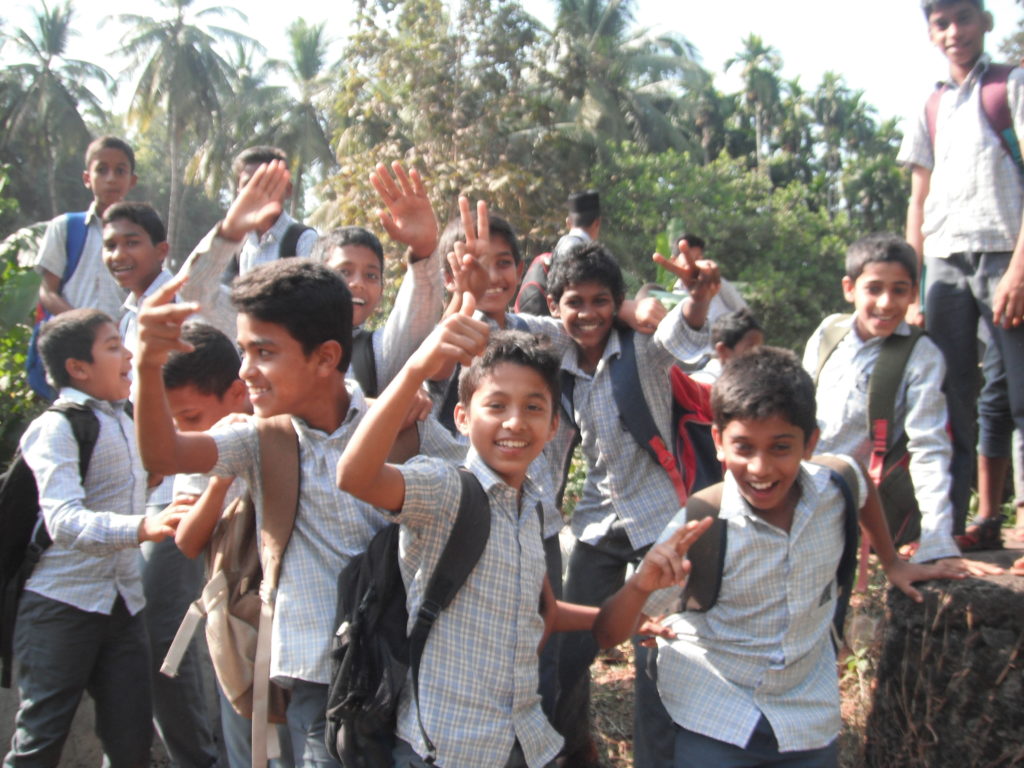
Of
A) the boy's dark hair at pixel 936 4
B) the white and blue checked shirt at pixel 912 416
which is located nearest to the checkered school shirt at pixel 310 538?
the white and blue checked shirt at pixel 912 416

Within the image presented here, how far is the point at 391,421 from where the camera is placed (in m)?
1.91

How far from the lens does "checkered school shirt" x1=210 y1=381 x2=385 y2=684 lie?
7.09ft

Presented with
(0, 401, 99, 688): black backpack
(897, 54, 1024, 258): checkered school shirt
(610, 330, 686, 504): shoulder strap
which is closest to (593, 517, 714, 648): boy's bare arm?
(610, 330, 686, 504): shoulder strap

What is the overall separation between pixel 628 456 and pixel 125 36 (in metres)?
36.1

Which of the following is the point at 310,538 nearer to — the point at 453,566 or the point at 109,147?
the point at 453,566

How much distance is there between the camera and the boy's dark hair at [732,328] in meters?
4.87

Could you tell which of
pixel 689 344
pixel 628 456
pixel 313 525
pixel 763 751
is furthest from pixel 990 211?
pixel 313 525

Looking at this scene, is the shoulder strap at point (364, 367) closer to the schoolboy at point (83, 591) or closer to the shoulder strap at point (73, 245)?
the schoolboy at point (83, 591)

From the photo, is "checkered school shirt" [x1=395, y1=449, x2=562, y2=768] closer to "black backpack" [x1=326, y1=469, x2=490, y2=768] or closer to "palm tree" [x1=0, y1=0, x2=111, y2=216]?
"black backpack" [x1=326, y1=469, x2=490, y2=768]

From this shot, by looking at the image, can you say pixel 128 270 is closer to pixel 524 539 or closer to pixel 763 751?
pixel 524 539

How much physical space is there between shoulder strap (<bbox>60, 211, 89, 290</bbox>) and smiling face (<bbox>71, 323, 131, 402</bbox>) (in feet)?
5.60

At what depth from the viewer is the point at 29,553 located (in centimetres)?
296

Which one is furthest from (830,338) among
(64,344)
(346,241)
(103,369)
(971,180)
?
(64,344)

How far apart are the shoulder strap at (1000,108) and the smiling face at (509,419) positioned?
224cm
